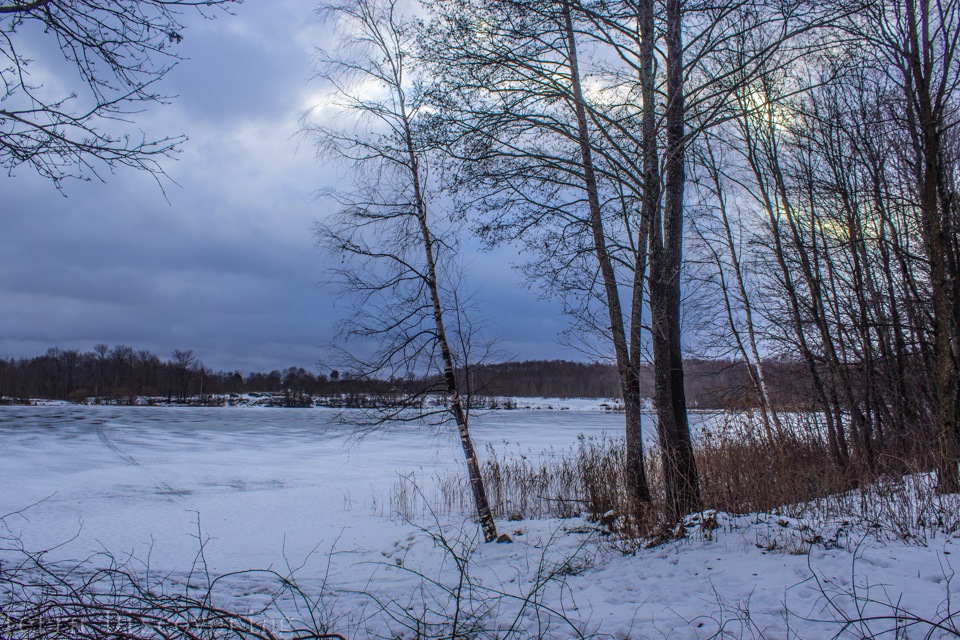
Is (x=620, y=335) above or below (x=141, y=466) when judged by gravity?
above

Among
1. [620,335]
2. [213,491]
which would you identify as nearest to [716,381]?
[620,335]

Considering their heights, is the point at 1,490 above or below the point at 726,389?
below

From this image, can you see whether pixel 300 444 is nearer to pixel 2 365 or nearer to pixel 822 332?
pixel 822 332

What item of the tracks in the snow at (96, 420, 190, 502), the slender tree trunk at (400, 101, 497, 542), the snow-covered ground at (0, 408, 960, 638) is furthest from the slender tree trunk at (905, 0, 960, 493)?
the tracks in the snow at (96, 420, 190, 502)

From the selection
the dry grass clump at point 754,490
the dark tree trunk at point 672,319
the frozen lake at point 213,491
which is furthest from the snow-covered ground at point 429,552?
the dark tree trunk at point 672,319

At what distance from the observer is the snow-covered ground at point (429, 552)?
4.05m

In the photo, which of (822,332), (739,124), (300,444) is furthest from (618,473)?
(300,444)

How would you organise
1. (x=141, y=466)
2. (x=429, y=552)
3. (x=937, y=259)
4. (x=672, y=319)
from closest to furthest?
(x=937, y=259) → (x=672, y=319) → (x=429, y=552) → (x=141, y=466)

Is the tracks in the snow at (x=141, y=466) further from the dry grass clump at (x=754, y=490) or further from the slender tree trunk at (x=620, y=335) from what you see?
the slender tree trunk at (x=620, y=335)

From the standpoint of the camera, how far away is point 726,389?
47.0 feet

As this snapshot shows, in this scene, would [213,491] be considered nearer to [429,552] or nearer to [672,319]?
[429,552]

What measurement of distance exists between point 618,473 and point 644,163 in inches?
220

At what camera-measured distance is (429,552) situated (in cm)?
847

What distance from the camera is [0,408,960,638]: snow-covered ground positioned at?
4.05m
